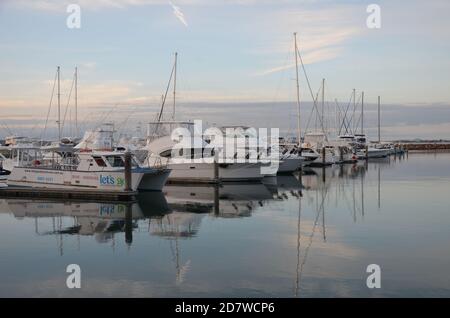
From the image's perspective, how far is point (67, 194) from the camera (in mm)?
26891

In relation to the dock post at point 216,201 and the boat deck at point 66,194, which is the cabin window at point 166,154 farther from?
the boat deck at point 66,194

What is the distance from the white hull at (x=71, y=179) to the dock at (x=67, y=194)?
293 millimetres

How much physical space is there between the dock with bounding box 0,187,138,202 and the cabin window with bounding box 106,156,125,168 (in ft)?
5.92

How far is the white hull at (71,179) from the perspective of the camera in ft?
Answer: 87.3

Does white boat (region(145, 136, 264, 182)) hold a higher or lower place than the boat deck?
higher

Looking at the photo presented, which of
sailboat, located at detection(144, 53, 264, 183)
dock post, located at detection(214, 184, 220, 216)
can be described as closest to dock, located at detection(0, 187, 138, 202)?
dock post, located at detection(214, 184, 220, 216)

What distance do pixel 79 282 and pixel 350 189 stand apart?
75.9 ft

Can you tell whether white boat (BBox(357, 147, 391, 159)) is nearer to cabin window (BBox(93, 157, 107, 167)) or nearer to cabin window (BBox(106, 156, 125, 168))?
cabin window (BBox(106, 156, 125, 168))

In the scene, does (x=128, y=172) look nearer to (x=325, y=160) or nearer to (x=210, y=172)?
(x=210, y=172)

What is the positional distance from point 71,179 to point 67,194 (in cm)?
89

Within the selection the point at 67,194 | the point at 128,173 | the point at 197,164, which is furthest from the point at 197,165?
the point at 67,194

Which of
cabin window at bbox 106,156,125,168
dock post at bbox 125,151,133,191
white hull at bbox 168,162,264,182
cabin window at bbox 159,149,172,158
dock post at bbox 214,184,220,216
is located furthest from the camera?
cabin window at bbox 159,149,172,158

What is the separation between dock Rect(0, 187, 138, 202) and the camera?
2591cm
